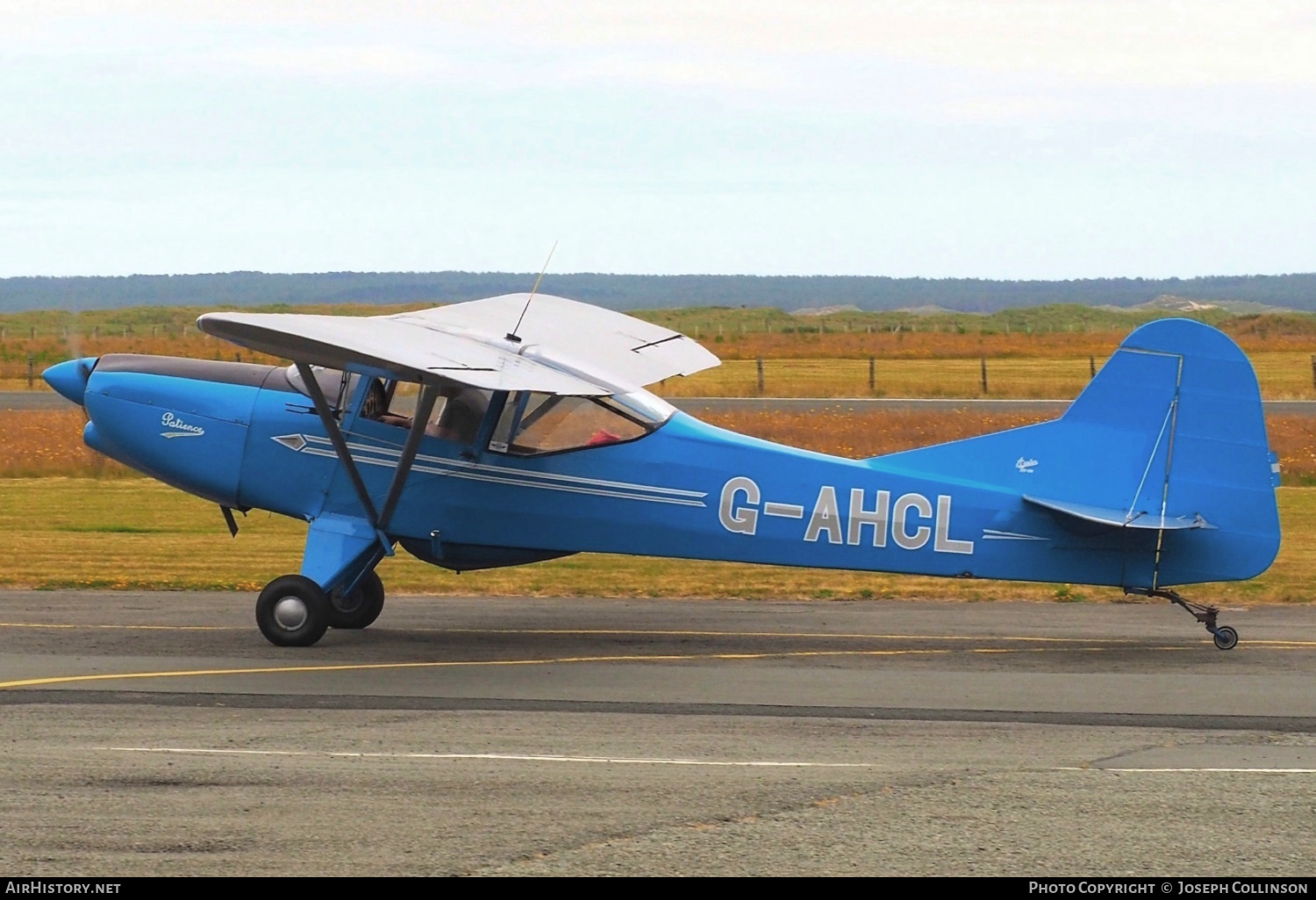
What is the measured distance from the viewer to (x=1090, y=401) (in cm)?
1184

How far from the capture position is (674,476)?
12.0 meters

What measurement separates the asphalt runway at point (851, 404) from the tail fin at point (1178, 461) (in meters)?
22.6

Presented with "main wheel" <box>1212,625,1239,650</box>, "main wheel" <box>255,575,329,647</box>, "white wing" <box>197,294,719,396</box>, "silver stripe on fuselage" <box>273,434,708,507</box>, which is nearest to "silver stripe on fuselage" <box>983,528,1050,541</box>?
"main wheel" <box>1212,625,1239,650</box>

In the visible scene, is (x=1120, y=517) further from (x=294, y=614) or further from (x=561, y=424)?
(x=294, y=614)

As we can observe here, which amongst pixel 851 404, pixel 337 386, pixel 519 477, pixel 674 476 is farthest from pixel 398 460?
pixel 851 404

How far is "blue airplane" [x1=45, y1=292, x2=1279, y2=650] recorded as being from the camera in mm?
11516

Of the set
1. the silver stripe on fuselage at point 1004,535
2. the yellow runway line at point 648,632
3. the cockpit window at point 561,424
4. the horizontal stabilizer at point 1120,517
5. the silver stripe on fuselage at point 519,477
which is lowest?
the yellow runway line at point 648,632

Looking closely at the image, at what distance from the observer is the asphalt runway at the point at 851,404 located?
3619 cm

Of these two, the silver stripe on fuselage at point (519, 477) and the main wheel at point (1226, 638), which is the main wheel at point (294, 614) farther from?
the main wheel at point (1226, 638)

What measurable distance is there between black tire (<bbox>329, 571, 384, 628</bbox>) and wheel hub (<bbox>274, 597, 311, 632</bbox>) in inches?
36.5

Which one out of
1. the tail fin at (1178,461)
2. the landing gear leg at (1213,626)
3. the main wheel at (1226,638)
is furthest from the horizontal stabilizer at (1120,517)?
the main wheel at (1226,638)
